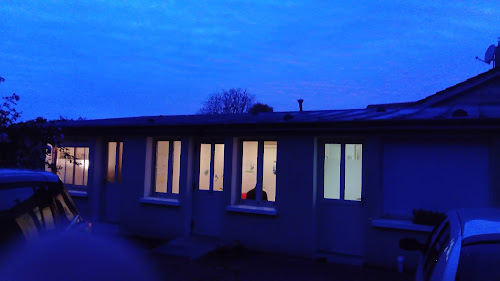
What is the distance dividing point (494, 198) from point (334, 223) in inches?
109

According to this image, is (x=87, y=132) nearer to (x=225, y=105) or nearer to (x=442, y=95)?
(x=442, y=95)

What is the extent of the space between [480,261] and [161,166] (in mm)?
8060

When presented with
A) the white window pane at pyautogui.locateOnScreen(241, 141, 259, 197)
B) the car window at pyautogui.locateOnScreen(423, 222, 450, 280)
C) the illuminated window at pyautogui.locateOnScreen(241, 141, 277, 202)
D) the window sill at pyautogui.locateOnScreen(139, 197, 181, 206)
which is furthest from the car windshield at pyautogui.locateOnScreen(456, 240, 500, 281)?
the window sill at pyautogui.locateOnScreen(139, 197, 181, 206)

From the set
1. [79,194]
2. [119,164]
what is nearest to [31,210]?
[119,164]

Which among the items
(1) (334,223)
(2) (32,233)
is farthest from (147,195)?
(2) (32,233)

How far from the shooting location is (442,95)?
12727 millimetres

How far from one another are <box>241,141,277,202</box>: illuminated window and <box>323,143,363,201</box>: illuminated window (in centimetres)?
115

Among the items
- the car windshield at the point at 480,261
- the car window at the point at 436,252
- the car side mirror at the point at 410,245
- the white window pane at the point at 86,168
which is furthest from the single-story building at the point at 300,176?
the car windshield at the point at 480,261

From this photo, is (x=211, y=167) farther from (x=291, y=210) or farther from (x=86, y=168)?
(x=86, y=168)

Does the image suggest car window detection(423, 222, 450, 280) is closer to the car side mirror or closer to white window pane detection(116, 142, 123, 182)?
the car side mirror

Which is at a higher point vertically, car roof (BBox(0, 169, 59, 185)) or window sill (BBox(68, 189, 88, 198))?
car roof (BBox(0, 169, 59, 185))

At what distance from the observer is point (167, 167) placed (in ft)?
31.5

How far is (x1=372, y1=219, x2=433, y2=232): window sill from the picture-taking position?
6789 mm

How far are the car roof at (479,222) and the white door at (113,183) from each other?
856cm
